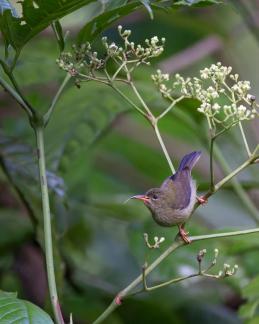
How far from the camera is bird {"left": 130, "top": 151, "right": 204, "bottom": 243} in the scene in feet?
3.93

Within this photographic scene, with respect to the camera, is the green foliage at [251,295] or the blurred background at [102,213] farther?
the blurred background at [102,213]

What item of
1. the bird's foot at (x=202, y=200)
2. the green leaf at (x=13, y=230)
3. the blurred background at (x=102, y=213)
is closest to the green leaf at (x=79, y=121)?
the blurred background at (x=102, y=213)

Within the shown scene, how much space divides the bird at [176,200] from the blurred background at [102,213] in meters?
0.38

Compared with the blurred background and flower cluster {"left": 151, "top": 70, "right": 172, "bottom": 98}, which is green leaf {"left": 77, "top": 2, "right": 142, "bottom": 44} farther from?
the blurred background

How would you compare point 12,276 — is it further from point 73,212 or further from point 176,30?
point 176,30

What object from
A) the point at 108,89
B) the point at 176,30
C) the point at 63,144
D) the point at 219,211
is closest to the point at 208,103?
the point at 63,144

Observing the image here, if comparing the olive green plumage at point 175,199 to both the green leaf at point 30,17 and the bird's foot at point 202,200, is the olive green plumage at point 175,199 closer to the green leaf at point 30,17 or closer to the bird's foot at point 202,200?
the bird's foot at point 202,200

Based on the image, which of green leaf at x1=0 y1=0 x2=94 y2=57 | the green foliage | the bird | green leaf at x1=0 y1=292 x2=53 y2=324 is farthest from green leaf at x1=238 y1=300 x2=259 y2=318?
green leaf at x1=0 y1=0 x2=94 y2=57

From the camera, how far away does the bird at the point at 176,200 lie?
120 centimetres

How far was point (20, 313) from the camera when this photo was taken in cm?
112

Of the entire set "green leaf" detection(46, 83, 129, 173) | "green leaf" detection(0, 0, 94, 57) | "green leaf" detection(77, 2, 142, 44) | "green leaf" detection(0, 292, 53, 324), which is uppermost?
"green leaf" detection(0, 0, 94, 57)

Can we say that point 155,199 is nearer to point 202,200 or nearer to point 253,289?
point 202,200

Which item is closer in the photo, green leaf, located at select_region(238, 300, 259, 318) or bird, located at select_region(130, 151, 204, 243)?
bird, located at select_region(130, 151, 204, 243)

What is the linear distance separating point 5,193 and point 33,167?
0.93 meters
